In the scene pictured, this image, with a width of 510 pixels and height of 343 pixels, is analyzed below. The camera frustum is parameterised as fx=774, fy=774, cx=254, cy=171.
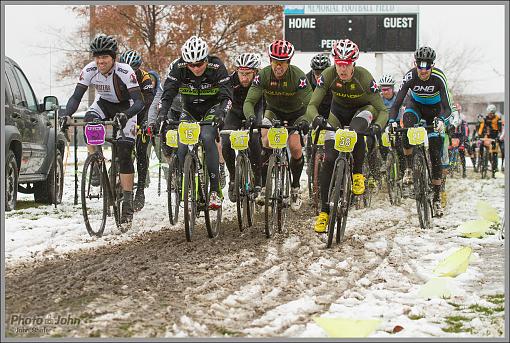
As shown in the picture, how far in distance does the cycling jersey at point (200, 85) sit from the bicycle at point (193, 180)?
0.54 metres

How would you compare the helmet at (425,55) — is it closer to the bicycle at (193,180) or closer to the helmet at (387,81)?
the bicycle at (193,180)

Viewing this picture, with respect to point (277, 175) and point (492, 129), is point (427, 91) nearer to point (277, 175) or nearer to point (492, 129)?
point (277, 175)

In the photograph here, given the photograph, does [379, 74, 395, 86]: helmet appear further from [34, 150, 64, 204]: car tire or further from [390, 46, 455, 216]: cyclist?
[34, 150, 64, 204]: car tire

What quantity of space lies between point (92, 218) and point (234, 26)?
1389 cm

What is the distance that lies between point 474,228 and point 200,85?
355 cm

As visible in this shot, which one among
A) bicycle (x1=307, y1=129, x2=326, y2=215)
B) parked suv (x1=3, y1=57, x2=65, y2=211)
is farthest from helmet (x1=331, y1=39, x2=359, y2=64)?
parked suv (x1=3, y1=57, x2=65, y2=211)

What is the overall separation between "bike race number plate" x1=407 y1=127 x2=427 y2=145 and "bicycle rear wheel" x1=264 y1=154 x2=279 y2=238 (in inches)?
76.7

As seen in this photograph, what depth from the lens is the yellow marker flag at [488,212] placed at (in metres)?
10.4

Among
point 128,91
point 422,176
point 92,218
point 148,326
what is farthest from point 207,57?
point 148,326

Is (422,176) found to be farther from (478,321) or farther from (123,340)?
(123,340)

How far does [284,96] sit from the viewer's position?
959cm

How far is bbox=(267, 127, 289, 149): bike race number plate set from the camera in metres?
Result: 8.36

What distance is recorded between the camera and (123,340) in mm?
4027

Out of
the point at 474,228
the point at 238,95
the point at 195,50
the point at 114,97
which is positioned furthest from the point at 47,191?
the point at 474,228
